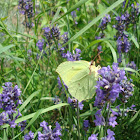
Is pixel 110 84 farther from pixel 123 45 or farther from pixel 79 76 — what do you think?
pixel 123 45

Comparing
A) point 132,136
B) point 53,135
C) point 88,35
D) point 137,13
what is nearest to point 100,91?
point 53,135

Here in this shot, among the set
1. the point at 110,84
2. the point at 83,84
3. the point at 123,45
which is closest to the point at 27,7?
the point at 123,45

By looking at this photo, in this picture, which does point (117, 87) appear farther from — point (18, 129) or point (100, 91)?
point (18, 129)

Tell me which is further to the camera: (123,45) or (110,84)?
(123,45)

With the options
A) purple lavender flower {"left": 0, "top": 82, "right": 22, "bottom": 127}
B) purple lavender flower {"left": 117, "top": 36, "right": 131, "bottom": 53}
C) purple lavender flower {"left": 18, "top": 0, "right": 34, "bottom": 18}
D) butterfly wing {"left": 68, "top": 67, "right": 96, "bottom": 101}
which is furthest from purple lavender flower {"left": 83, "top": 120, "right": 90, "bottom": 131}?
purple lavender flower {"left": 18, "top": 0, "right": 34, "bottom": 18}

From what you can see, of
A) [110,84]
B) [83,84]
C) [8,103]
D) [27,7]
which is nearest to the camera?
[110,84]

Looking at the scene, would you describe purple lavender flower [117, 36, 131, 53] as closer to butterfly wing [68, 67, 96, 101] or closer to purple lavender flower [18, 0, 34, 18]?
butterfly wing [68, 67, 96, 101]

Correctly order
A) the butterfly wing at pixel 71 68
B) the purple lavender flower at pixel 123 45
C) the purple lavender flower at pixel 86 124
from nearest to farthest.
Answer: the butterfly wing at pixel 71 68
the purple lavender flower at pixel 86 124
the purple lavender flower at pixel 123 45

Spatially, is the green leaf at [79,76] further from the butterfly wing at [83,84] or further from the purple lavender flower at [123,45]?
the purple lavender flower at [123,45]

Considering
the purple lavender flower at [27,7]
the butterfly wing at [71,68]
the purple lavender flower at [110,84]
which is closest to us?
the purple lavender flower at [110,84]

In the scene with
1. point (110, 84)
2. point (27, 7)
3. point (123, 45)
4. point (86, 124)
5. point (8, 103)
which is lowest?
point (86, 124)

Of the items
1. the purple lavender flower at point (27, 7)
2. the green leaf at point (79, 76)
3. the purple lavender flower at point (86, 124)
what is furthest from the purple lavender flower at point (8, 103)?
the purple lavender flower at point (27, 7)

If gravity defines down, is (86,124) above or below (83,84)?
below

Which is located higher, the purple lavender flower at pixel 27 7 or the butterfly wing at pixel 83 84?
the purple lavender flower at pixel 27 7
